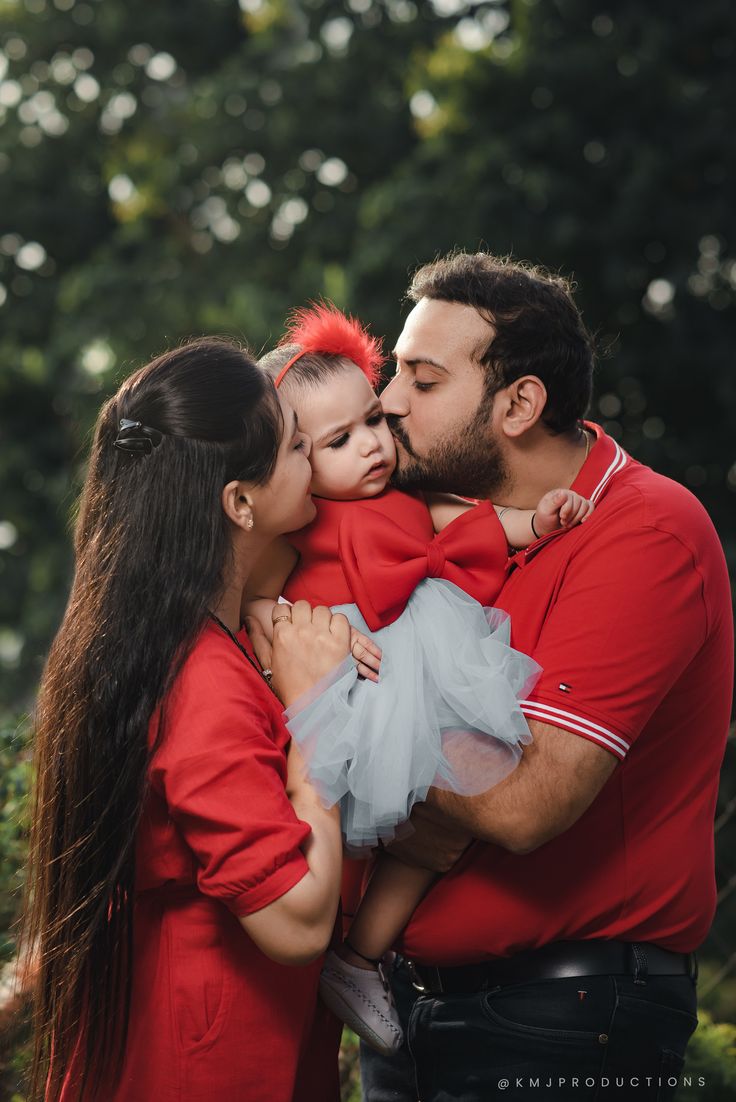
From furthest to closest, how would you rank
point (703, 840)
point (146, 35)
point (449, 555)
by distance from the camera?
point (146, 35), point (449, 555), point (703, 840)

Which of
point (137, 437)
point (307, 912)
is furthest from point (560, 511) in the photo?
point (307, 912)

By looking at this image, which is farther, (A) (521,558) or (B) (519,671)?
(A) (521,558)

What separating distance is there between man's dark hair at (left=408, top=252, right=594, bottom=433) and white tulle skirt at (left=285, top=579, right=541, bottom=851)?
0.75 metres

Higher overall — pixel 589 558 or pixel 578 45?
pixel 578 45

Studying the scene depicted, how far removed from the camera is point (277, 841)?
6.85 ft

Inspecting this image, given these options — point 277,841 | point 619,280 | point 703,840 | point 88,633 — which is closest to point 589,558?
point 703,840

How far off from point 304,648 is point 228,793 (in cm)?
47

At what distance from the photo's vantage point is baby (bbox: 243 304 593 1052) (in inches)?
92.4

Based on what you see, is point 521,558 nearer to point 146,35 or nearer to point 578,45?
point 578,45

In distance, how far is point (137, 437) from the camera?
2355mm

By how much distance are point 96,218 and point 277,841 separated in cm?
1577

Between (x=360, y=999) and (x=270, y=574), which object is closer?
(x=360, y=999)

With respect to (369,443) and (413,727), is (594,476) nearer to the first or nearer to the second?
(369,443)

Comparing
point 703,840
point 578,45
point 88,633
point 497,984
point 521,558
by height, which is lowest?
point 497,984
